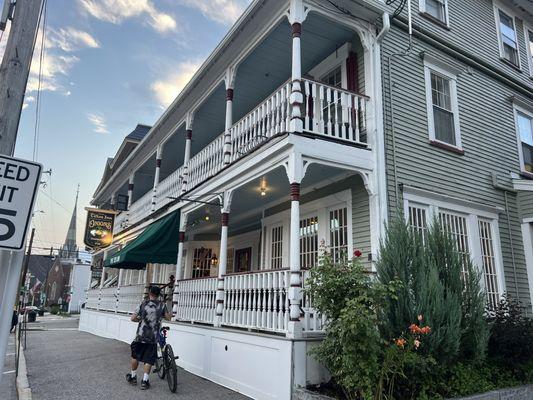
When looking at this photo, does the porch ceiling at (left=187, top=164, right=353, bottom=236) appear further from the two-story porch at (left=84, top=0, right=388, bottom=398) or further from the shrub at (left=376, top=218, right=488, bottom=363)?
the shrub at (left=376, top=218, right=488, bottom=363)

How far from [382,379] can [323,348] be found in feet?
2.92

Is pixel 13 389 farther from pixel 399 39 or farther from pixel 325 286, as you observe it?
pixel 399 39

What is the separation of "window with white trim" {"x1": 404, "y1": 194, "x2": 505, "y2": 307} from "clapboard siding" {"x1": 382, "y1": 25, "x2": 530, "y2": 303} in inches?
12.7

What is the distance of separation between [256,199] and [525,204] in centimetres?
706

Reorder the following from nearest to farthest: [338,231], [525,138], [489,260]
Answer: [338,231]
[489,260]
[525,138]

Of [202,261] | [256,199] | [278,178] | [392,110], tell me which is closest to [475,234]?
[392,110]

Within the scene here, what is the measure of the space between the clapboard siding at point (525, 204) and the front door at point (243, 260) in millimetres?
7993

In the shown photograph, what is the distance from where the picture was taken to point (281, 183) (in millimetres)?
9727

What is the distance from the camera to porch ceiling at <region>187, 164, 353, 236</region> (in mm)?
8828

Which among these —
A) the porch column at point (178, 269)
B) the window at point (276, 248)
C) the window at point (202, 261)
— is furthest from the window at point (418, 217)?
the window at point (202, 261)

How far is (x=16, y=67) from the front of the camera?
345 cm

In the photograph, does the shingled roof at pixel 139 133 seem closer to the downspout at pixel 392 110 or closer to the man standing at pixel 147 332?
the man standing at pixel 147 332

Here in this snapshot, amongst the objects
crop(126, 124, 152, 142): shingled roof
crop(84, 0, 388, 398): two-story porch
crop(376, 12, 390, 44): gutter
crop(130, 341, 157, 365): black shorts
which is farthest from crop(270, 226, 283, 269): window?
crop(126, 124, 152, 142): shingled roof

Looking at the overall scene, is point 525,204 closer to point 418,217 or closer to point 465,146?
point 465,146
